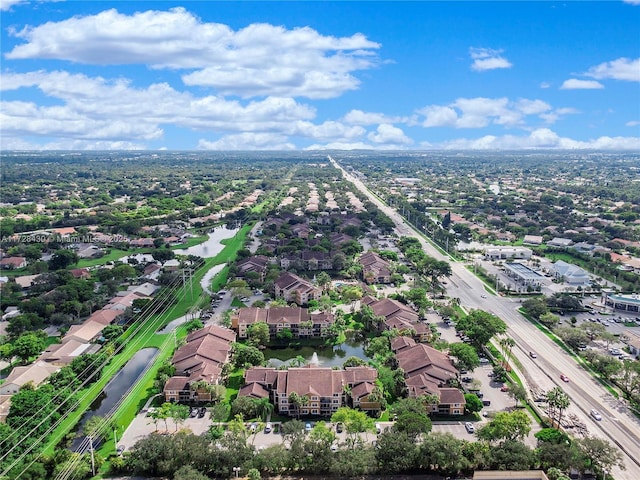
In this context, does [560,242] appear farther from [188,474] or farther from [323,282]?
[188,474]

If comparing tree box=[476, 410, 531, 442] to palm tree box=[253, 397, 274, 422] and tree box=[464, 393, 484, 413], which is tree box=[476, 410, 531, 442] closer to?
tree box=[464, 393, 484, 413]

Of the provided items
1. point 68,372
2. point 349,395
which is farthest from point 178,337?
point 349,395

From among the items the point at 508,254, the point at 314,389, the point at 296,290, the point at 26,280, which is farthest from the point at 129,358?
the point at 508,254

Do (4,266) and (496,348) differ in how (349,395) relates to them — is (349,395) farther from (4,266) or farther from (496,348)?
(4,266)

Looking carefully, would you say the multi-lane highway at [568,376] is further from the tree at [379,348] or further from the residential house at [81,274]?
the residential house at [81,274]

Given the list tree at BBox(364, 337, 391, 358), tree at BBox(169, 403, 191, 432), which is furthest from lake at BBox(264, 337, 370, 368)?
tree at BBox(169, 403, 191, 432)

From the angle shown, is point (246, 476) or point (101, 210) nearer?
point (246, 476)

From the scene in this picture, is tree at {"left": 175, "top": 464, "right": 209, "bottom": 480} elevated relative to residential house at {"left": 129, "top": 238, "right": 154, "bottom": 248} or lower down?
lower down
